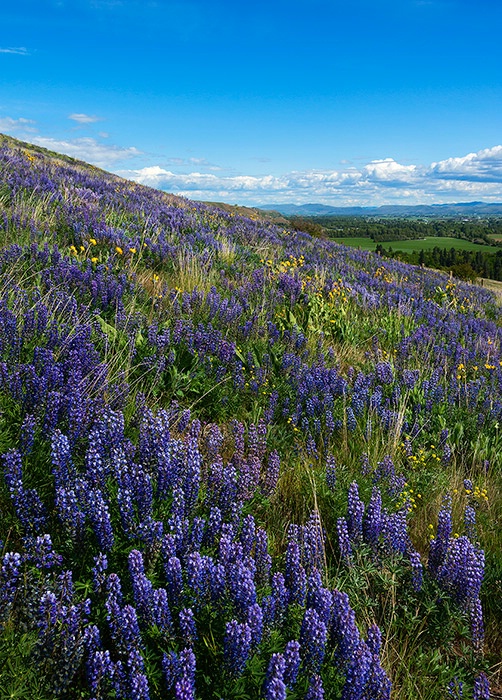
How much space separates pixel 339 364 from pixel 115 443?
3544 millimetres

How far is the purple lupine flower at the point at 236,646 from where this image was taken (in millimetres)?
1682

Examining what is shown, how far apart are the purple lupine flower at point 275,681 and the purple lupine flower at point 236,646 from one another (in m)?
0.10

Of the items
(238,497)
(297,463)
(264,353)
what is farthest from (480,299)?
(238,497)

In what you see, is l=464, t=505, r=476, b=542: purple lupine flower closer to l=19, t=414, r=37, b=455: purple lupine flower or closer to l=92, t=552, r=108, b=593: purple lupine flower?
l=92, t=552, r=108, b=593: purple lupine flower

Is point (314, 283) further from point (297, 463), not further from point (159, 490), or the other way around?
point (159, 490)

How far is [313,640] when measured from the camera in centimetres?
181

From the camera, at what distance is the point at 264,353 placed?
16.5 ft

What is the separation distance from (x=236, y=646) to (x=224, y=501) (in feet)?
2.94

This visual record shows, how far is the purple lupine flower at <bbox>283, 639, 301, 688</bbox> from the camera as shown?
1.71 m

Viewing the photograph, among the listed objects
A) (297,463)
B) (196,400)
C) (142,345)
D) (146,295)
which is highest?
(146,295)

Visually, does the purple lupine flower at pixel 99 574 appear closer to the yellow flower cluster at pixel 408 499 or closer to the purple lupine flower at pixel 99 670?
the purple lupine flower at pixel 99 670

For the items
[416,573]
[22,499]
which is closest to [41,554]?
[22,499]

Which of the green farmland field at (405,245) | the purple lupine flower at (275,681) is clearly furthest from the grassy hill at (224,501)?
the green farmland field at (405,245)

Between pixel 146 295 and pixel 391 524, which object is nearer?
pixel 391 524
